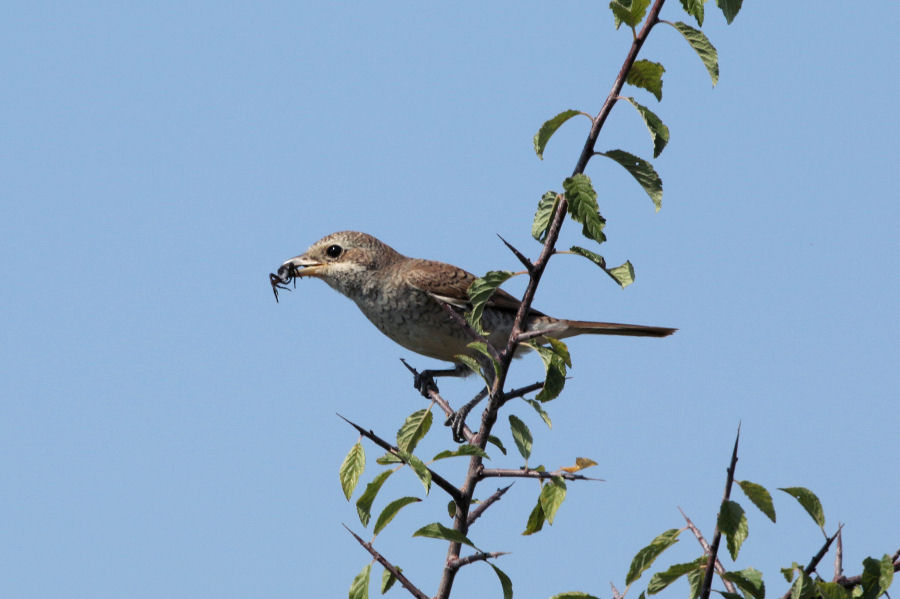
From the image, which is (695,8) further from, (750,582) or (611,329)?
(611,329)

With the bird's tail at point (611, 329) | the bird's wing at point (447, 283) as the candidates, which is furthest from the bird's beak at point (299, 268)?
the bird's tail at point (611, 329)

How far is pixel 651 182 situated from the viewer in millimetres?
3158

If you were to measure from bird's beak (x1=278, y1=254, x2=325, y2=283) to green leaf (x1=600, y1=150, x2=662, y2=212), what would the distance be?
202 inches

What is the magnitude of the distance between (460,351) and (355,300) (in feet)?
3.42

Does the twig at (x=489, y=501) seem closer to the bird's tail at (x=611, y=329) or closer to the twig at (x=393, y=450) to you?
the twig at (x=393, y=450)

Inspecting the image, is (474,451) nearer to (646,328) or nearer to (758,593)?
(758,593)

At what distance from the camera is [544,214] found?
10.3 ft

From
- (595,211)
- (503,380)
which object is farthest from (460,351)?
(595,211)

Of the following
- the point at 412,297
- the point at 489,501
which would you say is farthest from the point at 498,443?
the point at 412,297

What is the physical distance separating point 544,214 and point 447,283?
15.2 feet

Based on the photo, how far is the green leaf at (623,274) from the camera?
10.5 feet

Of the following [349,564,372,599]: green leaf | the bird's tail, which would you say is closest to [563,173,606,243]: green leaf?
[349,564,372,599]: green leaf

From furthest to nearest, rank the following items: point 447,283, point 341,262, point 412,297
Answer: point 341,262
point 447,283
point 412,297

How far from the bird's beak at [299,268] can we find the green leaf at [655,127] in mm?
5163
